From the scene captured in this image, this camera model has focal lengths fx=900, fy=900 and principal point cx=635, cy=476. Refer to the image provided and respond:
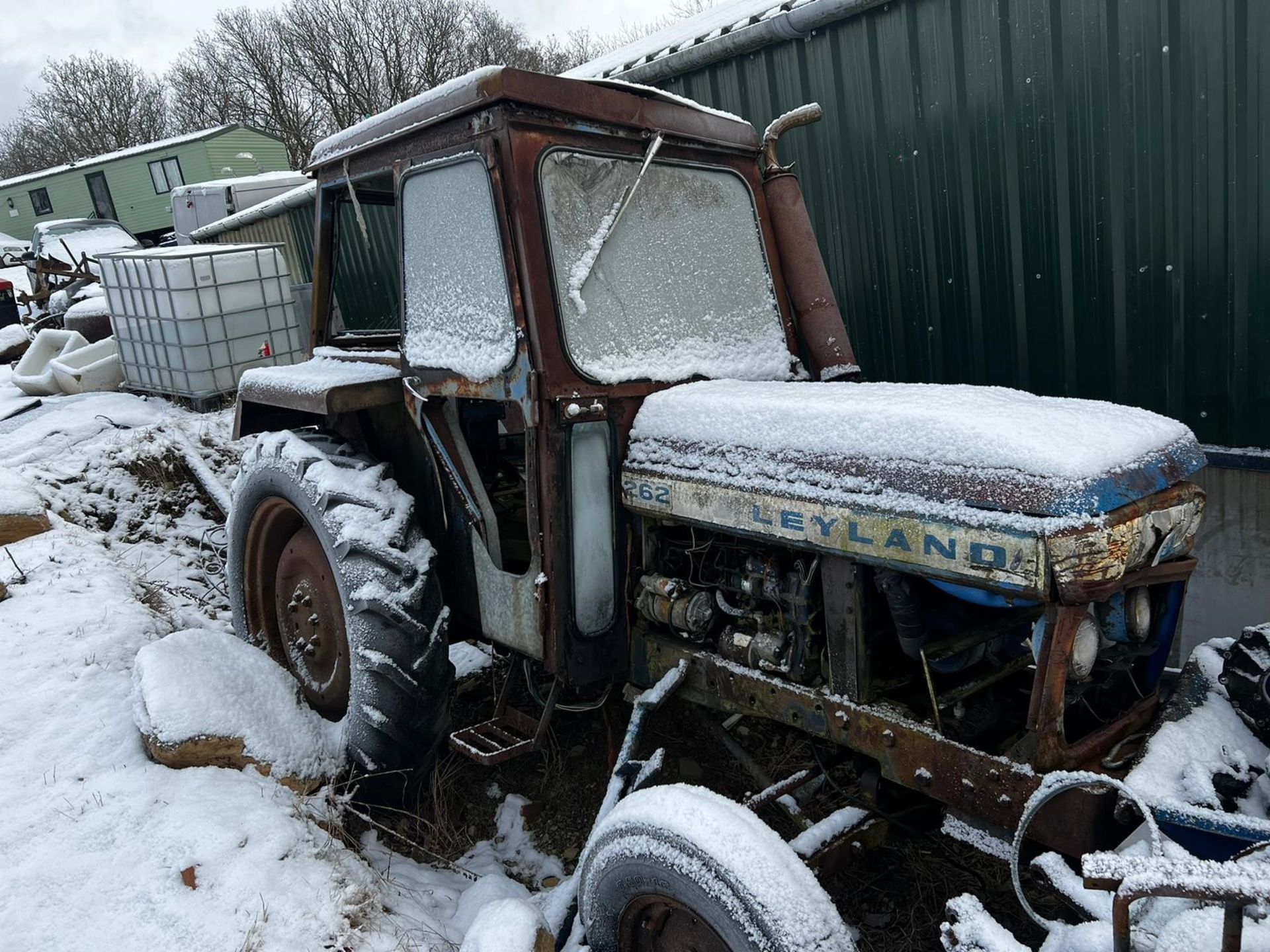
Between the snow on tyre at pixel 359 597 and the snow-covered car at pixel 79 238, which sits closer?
the snow on tyre at pixel 359 597

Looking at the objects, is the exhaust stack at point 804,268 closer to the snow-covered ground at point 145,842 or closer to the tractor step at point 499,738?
the tractor step at point 499,738

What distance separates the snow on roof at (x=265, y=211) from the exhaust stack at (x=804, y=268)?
23.6 feet

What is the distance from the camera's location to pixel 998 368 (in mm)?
4461

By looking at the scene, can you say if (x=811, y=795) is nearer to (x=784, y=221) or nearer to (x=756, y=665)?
(x=756, y=665)

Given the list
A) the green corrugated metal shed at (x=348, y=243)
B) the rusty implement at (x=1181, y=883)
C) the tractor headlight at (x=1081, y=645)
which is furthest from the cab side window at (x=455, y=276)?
the rusty implement at (x=1181, y=883)

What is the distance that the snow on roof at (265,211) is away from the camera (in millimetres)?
9977

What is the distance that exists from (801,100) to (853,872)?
3.99 meters

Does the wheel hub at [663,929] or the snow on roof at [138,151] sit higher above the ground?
the snow on roof at [138,151]

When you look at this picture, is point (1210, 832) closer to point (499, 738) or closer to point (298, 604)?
point (499, 738)

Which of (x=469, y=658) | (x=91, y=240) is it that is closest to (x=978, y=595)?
(x=469, y=658)

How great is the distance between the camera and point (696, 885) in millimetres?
1911

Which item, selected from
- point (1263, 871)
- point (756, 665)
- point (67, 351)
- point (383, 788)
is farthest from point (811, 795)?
point (67, 351)

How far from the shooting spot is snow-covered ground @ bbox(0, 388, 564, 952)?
2.33 metres

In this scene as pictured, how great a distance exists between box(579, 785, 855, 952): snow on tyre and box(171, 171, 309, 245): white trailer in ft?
46.6
